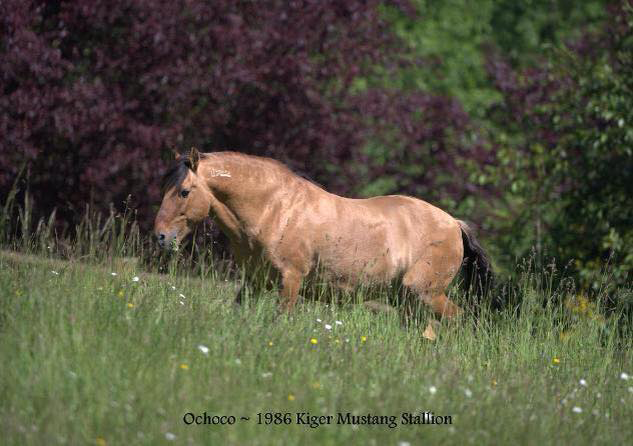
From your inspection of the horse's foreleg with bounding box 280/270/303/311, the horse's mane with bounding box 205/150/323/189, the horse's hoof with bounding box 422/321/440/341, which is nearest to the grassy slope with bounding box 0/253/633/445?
the horse's foreleg with bounding box 280/270/303/311

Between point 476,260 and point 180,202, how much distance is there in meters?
2.69

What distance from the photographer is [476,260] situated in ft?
24.9

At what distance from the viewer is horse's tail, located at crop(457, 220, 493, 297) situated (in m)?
7.59

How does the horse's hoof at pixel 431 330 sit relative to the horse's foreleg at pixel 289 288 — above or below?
below

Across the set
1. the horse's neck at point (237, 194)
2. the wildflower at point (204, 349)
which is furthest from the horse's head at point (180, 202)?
the wildflower at point (204, 349)

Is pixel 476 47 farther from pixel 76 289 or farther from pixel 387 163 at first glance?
pixel 76 289

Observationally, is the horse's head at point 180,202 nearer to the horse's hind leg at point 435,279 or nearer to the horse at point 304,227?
the horse at point 304,227

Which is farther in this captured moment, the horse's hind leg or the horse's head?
the horse's hind leg

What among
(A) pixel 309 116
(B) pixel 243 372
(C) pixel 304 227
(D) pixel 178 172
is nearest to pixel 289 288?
(C) pixel 304 227

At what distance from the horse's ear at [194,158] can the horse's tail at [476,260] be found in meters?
2.49

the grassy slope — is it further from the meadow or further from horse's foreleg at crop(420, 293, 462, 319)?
horse's foreleg at crop(420, 293, 462, 319)

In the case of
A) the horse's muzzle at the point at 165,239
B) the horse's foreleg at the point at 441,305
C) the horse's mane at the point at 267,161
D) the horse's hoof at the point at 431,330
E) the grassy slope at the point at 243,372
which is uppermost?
the horse's mane at the point at 267,161

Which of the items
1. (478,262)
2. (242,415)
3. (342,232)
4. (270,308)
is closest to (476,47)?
(478,262)

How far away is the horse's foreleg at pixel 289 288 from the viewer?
21.2 ft
